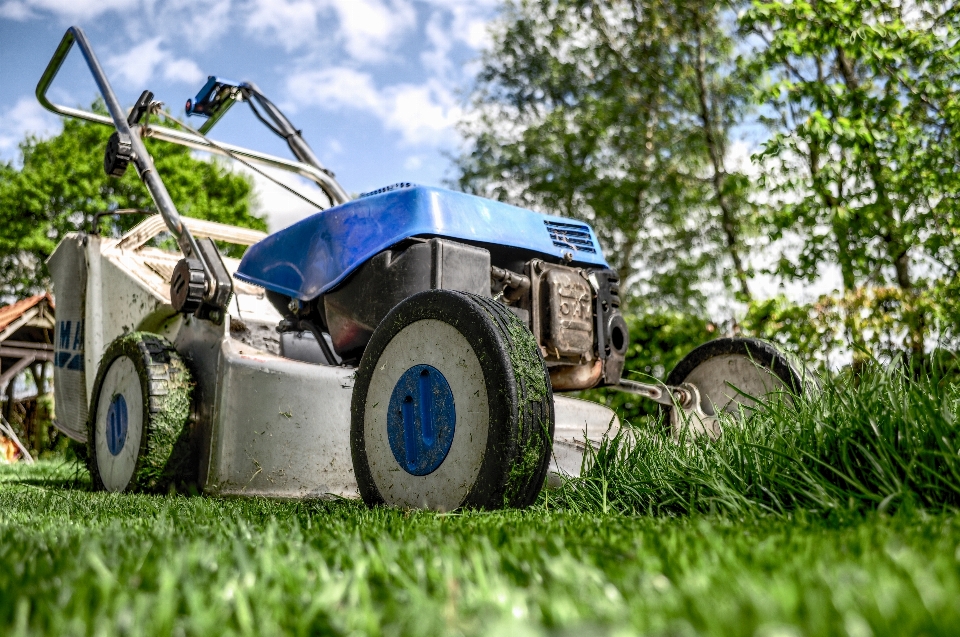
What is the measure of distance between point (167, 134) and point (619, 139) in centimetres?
1475

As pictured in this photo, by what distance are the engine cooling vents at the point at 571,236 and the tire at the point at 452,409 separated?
105 centimetres

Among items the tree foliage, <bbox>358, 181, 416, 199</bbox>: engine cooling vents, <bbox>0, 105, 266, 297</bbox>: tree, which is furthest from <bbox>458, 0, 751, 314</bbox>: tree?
<bbox>358, 181, 416, 199</bbox>: engine cooling vents

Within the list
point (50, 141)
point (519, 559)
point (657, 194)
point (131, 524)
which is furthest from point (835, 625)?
point (50, 141)

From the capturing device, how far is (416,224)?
265cm

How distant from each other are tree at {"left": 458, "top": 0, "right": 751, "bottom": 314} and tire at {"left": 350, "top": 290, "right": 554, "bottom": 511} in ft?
40.8

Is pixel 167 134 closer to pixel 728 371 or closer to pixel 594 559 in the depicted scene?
pixel 728 371

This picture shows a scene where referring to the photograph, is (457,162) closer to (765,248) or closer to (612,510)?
(765,248)

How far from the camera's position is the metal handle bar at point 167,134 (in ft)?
12.4

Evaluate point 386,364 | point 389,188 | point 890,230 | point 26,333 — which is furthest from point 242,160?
point 26,333

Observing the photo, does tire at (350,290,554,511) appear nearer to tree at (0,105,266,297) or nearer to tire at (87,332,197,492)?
tire at (87,332,197,492)

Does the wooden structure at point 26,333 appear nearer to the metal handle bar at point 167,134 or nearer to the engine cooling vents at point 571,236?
the metal handle bar at point 167,134

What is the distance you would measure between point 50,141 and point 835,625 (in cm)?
2319

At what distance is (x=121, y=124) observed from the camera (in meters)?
3.76

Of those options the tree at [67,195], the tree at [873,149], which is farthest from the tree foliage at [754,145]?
the tree at [67,195]
